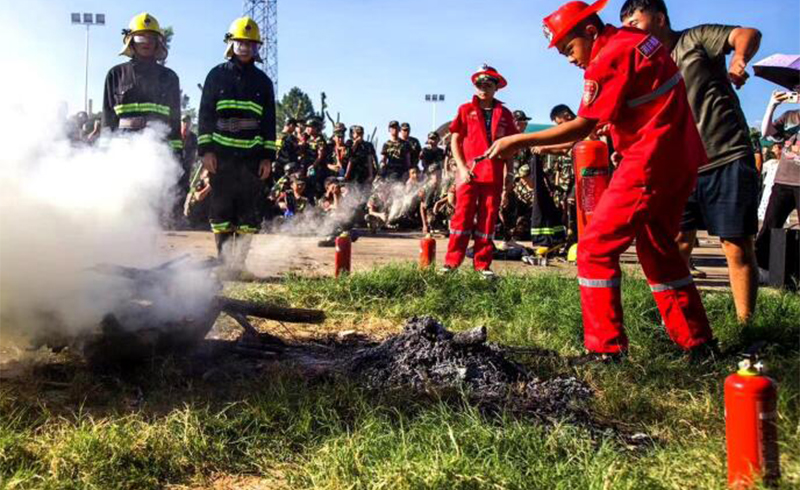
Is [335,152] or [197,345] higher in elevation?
[335,152]

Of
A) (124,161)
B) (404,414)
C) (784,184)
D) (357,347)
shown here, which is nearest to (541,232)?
(784,184)

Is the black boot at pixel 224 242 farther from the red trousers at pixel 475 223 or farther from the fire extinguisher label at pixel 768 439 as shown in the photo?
the fire extinguisher label at pixel 768 439

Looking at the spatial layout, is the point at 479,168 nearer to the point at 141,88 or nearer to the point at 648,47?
the point at 141,88

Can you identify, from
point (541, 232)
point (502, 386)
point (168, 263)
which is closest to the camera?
point (502, 386)

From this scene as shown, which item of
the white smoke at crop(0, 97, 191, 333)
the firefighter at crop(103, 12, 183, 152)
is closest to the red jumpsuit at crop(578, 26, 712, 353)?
the white smoke at crop(0, 97, 191, 333)

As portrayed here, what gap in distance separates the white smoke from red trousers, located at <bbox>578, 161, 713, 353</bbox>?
2781 mm

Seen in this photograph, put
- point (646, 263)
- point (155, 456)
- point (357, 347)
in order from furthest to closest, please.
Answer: point (357, 347)
point (646, 263)
point (155, 456)

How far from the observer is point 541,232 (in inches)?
397

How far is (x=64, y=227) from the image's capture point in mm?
4215

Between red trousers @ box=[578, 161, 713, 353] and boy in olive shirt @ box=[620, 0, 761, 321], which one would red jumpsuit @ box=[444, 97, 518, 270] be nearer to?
boy in olive shirt @ box=[620, 0, 761, 321]

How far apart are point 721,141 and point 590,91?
1.37 m

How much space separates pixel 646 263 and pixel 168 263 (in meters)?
2.93

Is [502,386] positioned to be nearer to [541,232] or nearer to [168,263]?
[168,263]

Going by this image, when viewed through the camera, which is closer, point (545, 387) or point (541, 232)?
point (545, 387)
